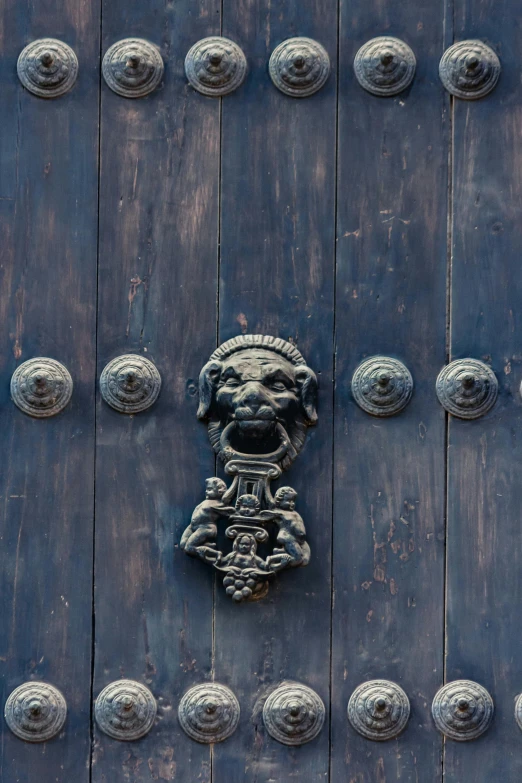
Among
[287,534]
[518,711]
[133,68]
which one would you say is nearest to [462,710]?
[518,711]

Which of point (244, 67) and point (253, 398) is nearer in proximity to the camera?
point (253, 398)

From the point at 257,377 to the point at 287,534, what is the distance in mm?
249

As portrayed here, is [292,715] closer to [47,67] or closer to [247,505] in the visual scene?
[247,505]

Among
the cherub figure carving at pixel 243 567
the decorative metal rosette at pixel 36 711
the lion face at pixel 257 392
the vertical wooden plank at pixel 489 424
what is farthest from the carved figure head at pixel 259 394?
the decorative metal rosette at pixel 36 711

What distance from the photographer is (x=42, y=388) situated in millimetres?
2201

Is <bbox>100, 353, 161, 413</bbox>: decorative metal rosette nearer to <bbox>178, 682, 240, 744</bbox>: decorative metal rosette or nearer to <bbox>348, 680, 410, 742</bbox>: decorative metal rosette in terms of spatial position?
<bbox>178, 682, 240, 744</bbox>: decorative metal rosette

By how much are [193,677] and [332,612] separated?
0.24 m

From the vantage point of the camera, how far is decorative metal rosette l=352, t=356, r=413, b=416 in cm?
220

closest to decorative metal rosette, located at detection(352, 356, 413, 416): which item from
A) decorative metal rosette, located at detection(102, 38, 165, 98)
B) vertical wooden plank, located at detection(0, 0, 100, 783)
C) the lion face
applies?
the lion face

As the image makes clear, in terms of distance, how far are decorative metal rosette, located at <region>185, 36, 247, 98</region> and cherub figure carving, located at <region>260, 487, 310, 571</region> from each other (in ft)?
2.15

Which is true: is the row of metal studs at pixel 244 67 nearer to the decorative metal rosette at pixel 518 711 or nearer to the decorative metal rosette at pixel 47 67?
the decorative metal rosette at pixel 47 67

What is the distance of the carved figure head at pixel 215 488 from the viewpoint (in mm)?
2174

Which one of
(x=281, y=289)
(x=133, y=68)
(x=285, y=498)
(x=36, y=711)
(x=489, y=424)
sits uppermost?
(x=133, y=68)

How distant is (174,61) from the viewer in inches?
89.0
